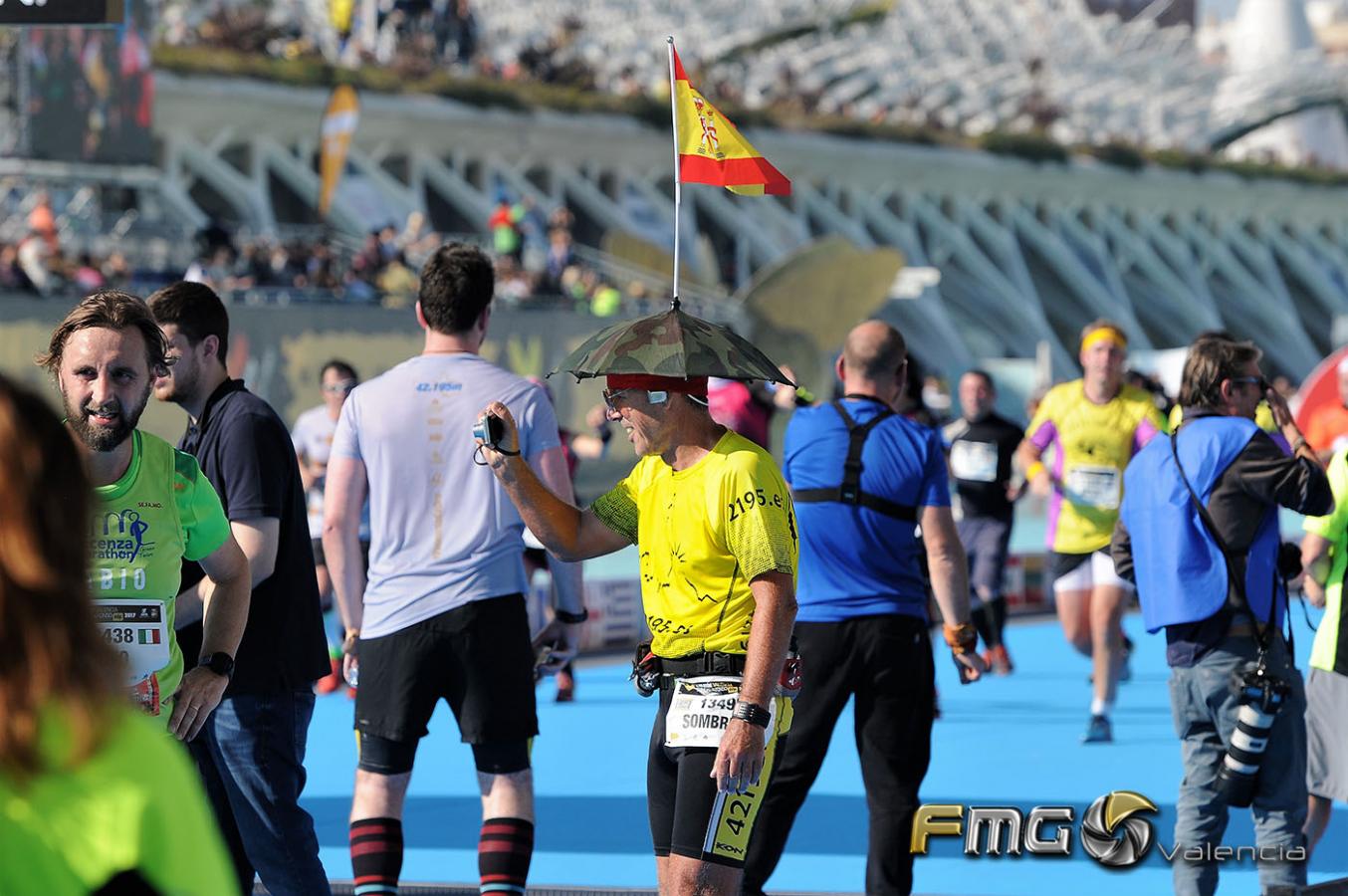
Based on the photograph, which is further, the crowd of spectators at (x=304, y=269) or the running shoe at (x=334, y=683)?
the crowd of spectators at (x=304, y=269)

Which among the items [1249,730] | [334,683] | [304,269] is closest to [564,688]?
[334,683]

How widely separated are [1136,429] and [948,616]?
15.4 ft

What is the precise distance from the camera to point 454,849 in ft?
26.5

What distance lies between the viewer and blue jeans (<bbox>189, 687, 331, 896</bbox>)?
16.5 ft

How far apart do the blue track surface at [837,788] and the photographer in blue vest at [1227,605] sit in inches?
55.0

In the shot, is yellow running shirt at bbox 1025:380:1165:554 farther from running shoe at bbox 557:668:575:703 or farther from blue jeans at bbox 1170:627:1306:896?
blue jeans at bbox 1170:627:1306:896

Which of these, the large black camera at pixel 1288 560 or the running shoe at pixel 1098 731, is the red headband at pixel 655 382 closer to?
the large black camera at pixel 1288 560

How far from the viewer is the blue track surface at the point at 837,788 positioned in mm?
7645

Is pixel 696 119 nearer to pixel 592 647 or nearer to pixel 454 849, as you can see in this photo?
pixel 454 849

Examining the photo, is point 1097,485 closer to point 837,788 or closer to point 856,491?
point 837,788

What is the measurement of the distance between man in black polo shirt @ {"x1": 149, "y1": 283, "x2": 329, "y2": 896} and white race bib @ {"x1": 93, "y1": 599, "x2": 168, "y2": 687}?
2.09 ft

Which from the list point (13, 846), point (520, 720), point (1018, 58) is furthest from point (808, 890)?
point (1018, 58)

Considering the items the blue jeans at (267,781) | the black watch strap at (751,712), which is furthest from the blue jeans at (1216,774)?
the blue jeans at (267,781)

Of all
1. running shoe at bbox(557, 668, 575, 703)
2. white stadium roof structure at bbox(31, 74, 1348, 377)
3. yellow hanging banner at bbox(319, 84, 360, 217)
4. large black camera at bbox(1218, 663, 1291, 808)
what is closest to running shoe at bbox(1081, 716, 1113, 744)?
running shoe at bbox(557, 668, 575, 703)
